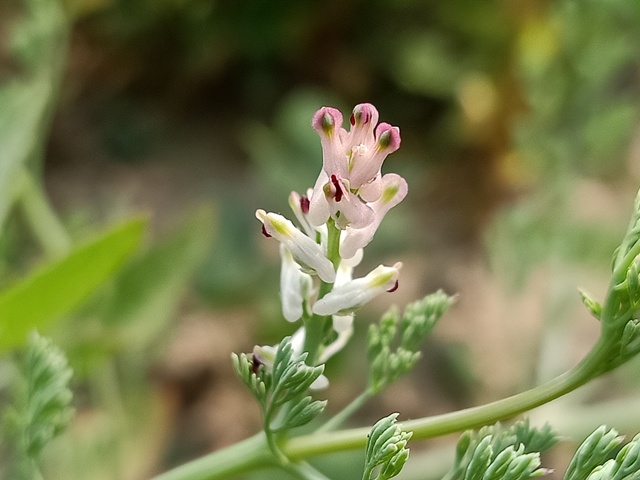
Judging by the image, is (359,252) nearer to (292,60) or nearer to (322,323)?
(322,323)

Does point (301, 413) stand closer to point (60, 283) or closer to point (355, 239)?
point (355, 239)

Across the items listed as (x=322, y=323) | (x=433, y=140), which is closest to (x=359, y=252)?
(x=322, y=323)

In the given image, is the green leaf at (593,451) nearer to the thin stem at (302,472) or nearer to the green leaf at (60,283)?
the thin stem at (302,472)

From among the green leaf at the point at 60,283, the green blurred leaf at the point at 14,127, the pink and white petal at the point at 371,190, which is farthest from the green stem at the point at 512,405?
the green blurred leaf at the point at 14,127

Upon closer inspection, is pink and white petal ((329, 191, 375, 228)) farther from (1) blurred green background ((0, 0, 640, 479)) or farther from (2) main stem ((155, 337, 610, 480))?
(1) blurred green background ((0, 0, 640, 479))

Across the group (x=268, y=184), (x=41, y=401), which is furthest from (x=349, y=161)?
(x=268, y=184)

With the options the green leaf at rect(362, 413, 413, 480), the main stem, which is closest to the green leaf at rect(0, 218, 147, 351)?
the main stem

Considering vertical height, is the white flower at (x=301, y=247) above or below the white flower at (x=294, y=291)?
above

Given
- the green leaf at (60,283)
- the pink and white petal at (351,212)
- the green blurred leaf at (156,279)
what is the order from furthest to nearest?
1. the green blurred leaf at (156,279)
2. the green leaf at (60,283)
3. the pink and white petal at (351,212)
